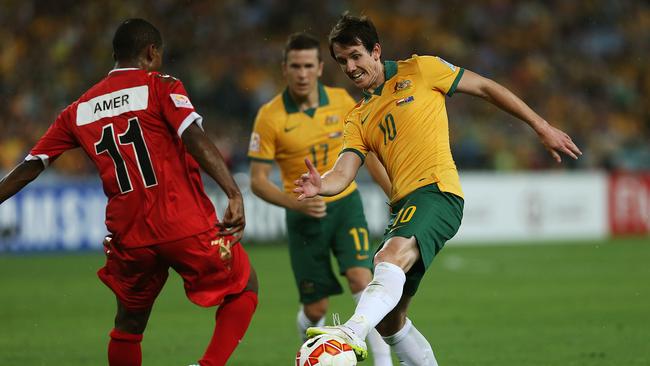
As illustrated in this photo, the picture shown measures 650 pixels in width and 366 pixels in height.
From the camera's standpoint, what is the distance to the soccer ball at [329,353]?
4.87 metres

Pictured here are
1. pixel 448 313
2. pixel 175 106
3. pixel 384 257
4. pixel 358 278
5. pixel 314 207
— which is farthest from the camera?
pixel 448 313

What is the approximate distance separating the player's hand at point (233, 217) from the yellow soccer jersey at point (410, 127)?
879 millimetres

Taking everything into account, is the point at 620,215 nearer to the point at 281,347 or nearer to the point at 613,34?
the point at 613,34

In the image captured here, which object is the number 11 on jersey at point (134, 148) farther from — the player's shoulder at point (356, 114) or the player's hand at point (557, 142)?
the player's hand at point (557, 142)

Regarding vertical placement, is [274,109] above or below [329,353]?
above

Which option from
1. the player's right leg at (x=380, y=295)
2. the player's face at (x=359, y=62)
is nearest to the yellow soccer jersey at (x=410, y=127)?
the player's face at (x=359, y=62)

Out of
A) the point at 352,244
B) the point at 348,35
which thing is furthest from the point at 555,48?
the point at 348,35

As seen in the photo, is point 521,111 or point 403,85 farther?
point 403,85

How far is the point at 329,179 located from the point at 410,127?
1.88 ft

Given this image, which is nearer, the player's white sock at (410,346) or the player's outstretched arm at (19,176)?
the player's outstretched arm at (19,176)

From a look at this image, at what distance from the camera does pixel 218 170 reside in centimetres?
550

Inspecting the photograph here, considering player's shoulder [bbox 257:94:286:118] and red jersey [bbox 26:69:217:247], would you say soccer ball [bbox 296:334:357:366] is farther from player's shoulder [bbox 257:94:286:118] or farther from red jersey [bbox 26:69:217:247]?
player's shoulder [bbox 257:94:286:118]

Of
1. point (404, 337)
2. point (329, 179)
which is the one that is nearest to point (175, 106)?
point (329, 179)

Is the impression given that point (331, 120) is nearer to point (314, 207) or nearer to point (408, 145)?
point (314, 207)
